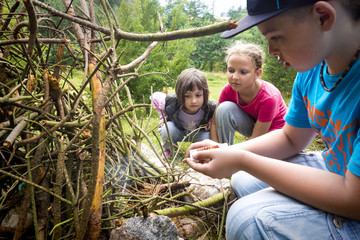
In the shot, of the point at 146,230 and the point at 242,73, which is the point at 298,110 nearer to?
the point at 146,230

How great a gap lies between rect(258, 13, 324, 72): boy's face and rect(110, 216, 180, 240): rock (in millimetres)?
851

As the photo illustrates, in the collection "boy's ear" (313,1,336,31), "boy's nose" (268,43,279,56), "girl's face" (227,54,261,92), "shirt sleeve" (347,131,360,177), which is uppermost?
"boy's ear" (313,1,336,31)

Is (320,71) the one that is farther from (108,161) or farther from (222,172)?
(108,161)

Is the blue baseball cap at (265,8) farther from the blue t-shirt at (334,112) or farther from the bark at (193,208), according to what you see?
the bark at (193,208)

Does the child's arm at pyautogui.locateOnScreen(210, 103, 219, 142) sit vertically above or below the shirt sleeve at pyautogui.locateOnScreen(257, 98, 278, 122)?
below

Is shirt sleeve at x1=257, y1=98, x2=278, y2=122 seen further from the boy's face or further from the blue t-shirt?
the boy's face

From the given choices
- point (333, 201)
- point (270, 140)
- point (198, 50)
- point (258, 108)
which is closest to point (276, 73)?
point (258, 108)

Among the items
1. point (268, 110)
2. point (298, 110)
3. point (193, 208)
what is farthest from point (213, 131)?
point (298, 110)

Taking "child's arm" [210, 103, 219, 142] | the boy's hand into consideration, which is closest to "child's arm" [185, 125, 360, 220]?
the boy's hand

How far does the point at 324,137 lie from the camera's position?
3.52 feet

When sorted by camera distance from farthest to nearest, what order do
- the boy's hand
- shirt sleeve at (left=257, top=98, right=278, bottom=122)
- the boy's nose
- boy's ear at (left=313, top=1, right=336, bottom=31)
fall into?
shirt sleeve at (left=257, top=98, right=278, bottom=122) < the boy's hand < the boy's nose < boy's ear at (left=313, top=1, right=336, bottom=31)

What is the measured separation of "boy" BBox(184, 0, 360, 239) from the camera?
0.79 m

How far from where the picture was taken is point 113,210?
1.27 metres

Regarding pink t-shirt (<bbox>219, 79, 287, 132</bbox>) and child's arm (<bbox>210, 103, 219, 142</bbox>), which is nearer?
pink t-shirt (<bbox>219, 79, 287, 132</bbox>)
